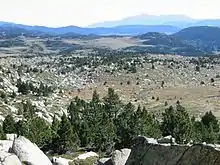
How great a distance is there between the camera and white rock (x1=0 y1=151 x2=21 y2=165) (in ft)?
164

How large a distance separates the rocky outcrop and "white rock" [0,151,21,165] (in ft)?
45.1

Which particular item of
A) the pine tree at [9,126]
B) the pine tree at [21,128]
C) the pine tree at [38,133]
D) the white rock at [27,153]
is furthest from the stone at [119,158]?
the pine tree at [9,126]

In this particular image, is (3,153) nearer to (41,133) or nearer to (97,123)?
(41,133)

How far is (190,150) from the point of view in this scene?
36031mm

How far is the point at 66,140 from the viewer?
3369 inches

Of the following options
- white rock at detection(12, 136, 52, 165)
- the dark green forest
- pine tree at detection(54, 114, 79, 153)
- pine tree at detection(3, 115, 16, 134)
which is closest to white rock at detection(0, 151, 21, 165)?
white rock at detection(12, 136, 52, 165)

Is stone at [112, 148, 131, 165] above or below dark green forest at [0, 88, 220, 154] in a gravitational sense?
above

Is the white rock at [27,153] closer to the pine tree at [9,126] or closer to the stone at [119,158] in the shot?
the stone at [119,158]

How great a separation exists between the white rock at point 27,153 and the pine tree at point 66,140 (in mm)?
28585

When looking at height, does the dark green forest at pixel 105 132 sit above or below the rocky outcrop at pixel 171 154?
below

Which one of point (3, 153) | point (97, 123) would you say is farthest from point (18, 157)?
point (97, 123)

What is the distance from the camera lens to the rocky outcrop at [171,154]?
34000 millimetres

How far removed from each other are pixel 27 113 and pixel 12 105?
17471 millimetres

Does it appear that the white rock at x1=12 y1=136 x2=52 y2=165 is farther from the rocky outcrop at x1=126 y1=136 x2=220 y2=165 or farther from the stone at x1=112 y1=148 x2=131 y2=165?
the rocky outcrop at x1=126 y1=136 x2=220 y2=165
